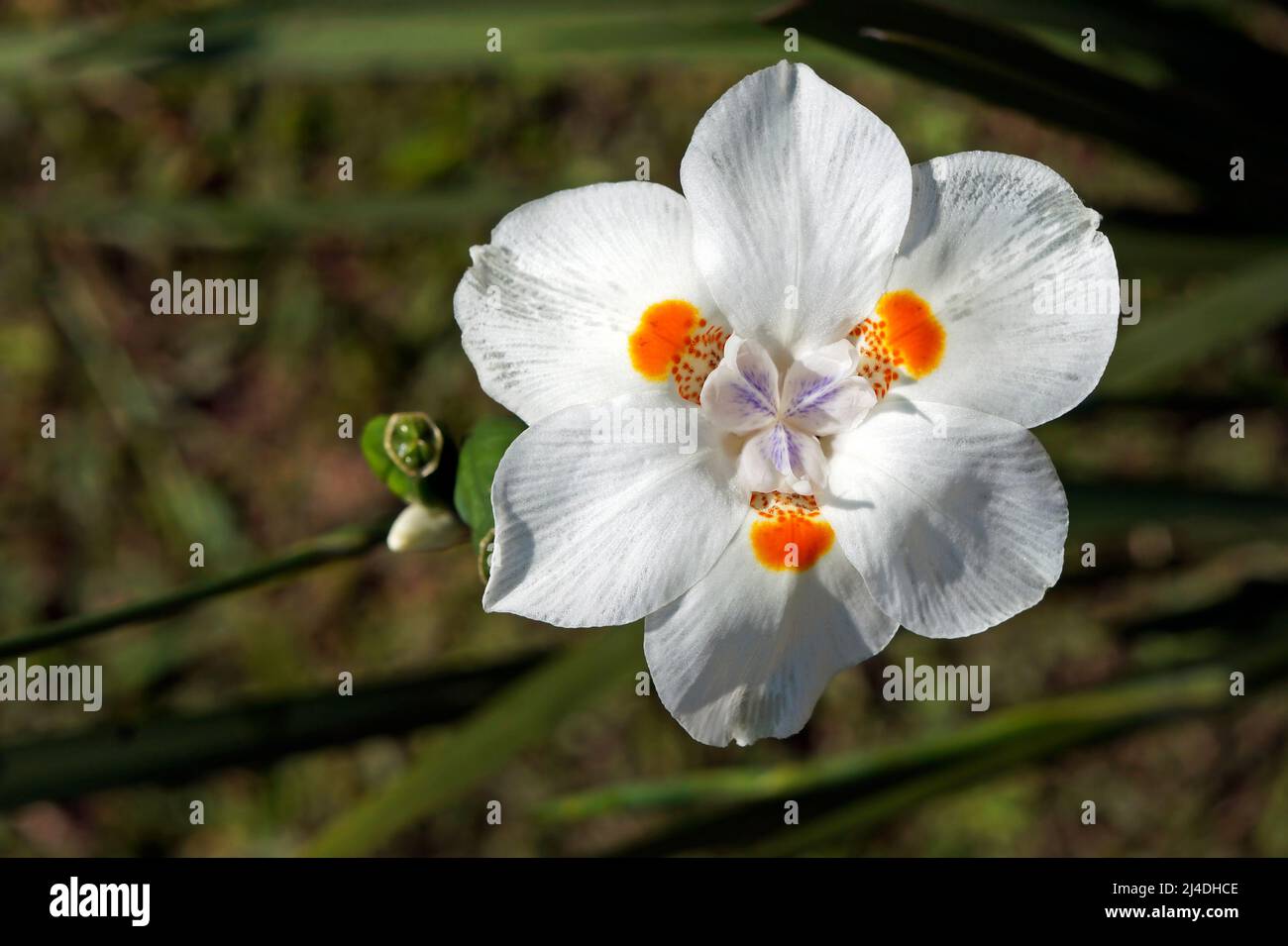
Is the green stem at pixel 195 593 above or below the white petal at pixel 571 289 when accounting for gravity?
below

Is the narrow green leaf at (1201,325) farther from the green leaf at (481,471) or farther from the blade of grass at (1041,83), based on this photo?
the green leaf at (481,471)

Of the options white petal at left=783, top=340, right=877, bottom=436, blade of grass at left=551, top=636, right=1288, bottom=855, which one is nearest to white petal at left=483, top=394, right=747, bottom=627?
white petal at left=783, top=340, right=877, bottom=436

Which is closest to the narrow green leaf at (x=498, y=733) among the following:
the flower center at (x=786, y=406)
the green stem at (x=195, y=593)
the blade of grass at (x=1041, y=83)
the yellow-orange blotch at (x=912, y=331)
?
the green stem at (x=195, y=593)

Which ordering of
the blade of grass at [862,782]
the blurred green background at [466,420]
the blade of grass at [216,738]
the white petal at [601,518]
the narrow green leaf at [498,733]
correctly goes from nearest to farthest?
the white petal at [601,518] → the blade of grass at [216,738] → the narrow green leaf at [498,733] → the blade of grass at [862,782] → the blurred green background at [466,420]

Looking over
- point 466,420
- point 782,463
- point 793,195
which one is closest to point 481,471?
point 782,463

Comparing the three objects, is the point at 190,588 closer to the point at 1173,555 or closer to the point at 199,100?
the point at 1173,555

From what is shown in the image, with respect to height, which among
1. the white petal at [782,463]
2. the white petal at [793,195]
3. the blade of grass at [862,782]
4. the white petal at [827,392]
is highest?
the white petal at [793,195]

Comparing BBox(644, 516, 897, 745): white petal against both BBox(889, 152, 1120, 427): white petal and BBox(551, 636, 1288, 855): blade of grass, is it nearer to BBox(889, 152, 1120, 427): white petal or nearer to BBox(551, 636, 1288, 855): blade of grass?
BBox(889, 152, 1120, 427): white petal

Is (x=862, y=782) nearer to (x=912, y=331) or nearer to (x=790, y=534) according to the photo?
(x=790, y=534)
